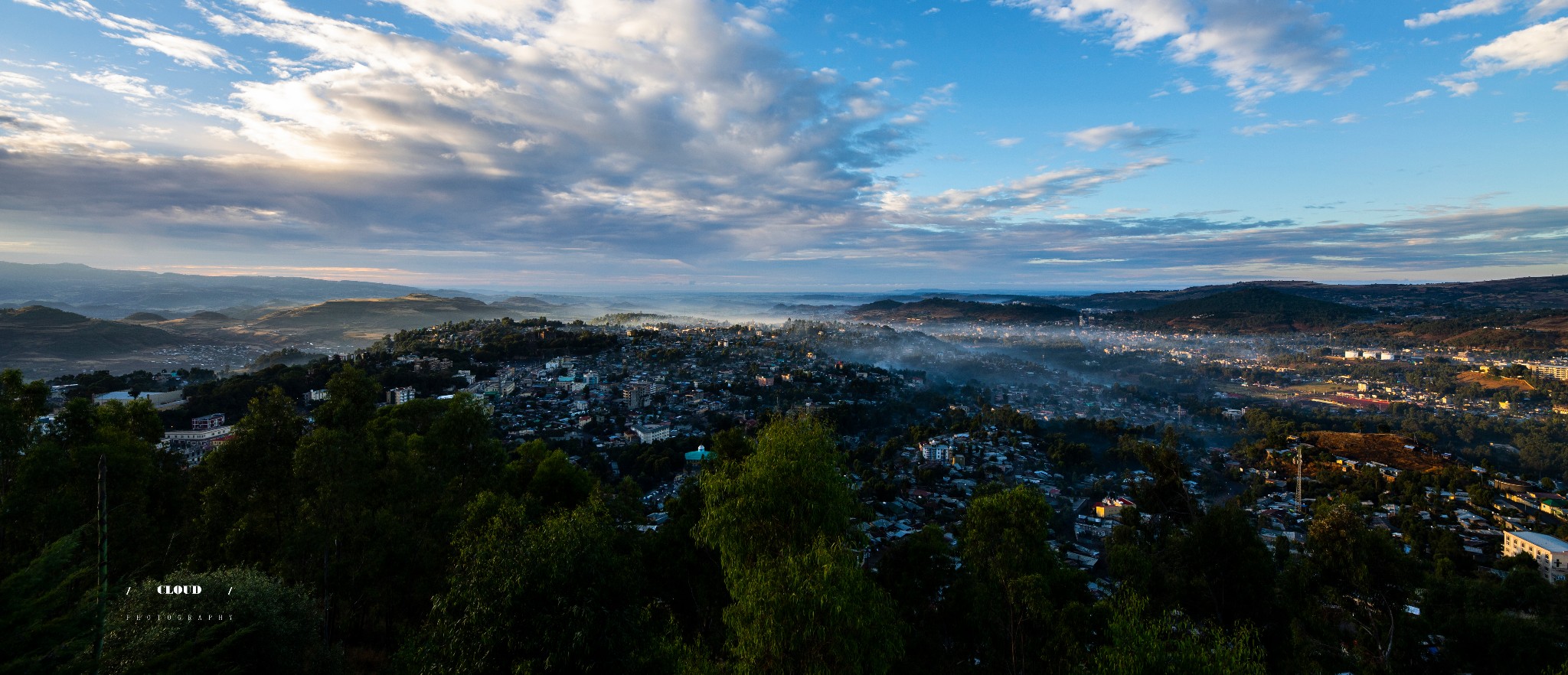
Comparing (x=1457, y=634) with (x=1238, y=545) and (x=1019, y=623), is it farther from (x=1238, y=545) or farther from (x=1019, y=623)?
(x=1019, y=623)

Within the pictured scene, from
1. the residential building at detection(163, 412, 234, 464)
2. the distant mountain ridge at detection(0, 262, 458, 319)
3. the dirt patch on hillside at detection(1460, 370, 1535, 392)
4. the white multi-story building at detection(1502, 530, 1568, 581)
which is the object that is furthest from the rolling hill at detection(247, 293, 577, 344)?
the dirt patch on hillside at detection(1460, 370, 1535, 392)

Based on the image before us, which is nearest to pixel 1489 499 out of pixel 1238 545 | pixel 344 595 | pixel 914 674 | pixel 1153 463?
pixel 1153 463

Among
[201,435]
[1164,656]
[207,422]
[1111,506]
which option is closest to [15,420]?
[1164,656]

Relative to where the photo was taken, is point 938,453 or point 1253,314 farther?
point 1253,314

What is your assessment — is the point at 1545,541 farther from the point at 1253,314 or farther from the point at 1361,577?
the point at 1253,314

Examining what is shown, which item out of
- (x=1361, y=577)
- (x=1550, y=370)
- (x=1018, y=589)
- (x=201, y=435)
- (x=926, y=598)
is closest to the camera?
(x=1018, y=589)

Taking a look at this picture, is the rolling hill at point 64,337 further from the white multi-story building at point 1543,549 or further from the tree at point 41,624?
the white multi-story building at point 1543,549
